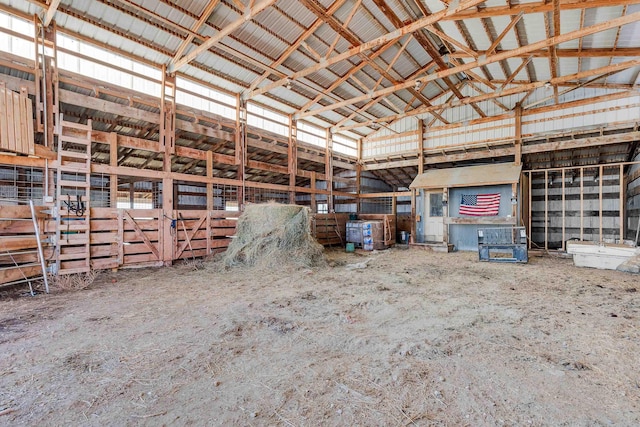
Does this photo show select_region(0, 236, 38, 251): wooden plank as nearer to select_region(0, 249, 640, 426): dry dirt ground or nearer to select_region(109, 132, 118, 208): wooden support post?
select_region(0, 249, 640, 426): dry dirt ground

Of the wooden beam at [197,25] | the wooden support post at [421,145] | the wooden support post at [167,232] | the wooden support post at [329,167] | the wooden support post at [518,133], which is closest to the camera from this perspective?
the wooden beam at [197,25]

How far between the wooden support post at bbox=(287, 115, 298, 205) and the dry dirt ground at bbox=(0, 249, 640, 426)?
638 centimetres

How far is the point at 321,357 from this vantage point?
8.95 feet

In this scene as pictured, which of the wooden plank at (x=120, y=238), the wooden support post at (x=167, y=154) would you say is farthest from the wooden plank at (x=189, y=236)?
the wooden plank at (x=120, y=238)

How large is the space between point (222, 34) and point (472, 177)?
30.8 ft

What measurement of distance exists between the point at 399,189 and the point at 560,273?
1117 cm

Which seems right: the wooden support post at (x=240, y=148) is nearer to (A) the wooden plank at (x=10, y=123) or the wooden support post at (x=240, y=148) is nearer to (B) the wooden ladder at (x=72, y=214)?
(B) the wooden ladder at (x=72, y=214)

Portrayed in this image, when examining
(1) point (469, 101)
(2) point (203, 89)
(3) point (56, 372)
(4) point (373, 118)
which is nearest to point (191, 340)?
(3) point (56, 372)

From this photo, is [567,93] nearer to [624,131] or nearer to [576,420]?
[624,131]

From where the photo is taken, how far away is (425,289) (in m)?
5.30

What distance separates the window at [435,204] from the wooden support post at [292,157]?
224 inches

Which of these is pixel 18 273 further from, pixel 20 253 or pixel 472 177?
pixel 472 177

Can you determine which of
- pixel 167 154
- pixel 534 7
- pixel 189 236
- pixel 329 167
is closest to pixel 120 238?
pixel 189 236

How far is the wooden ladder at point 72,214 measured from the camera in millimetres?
5891
